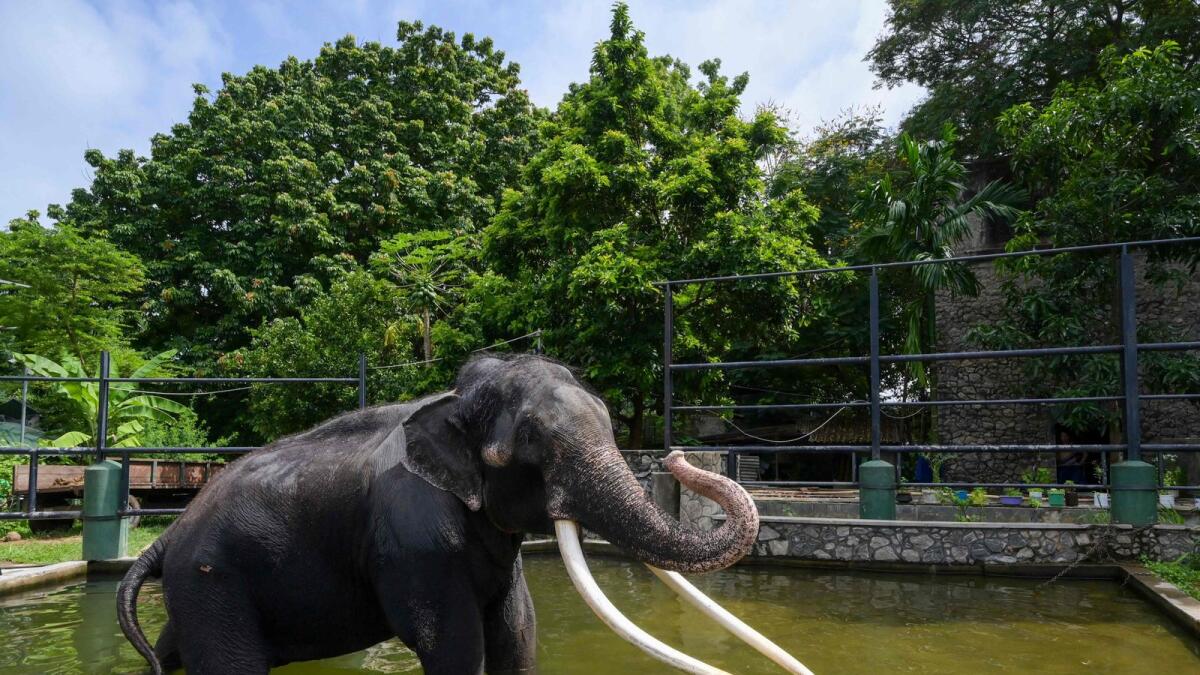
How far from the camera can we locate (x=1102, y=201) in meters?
14.2

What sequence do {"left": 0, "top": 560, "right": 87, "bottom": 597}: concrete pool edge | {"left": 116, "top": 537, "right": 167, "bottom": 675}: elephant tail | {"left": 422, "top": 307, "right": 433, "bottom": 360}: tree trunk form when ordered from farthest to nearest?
{"left": 422, "top": 307, "right": 433, "bottom": 360}: tree trunk, {"left": 0, "top": 560, "right": 87, "bottom": 597}: concrete pool edge, {"left": 116, "top": 537, "right": 167, "bottom": 675}: elephant tail

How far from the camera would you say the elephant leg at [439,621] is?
9.68 feet

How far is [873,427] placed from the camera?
7629 mm

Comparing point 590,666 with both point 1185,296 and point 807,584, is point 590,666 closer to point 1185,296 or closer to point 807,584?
point 807,584

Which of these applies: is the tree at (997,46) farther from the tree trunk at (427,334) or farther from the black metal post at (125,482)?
the black metal post at (125,482)

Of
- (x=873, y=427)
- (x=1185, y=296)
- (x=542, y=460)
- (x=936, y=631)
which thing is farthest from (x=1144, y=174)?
(x=542, y=460)

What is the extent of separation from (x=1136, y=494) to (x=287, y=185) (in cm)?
2039

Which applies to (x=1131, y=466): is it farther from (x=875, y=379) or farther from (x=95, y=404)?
(x=95, y=404)

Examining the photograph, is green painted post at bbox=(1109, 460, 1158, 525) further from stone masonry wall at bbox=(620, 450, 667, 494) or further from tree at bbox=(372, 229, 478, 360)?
tree at bbox=(372, 229, 478, 360)

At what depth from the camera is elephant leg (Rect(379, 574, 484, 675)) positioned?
9.68ft

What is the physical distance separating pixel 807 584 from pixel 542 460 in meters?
4.69

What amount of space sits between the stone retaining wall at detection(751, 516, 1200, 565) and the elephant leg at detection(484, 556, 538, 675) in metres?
4.54

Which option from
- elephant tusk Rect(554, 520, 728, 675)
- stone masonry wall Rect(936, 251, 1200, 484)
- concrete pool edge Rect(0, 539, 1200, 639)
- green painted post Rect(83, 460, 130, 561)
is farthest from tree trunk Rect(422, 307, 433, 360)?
elephant tusk Rect(554, 520, 728, 675)

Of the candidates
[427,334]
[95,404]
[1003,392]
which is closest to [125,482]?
[95,404]
